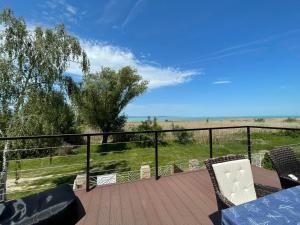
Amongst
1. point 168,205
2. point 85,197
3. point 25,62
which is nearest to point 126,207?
point 168,205

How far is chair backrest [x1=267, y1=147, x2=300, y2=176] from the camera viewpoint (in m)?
2.67

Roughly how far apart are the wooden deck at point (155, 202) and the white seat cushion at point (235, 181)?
0.50m

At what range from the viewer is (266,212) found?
1.21 metres

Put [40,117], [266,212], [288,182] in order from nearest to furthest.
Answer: [266,212], [288,182], [40,117]

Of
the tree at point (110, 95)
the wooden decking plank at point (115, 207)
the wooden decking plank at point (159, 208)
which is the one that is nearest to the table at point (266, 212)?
the wooden decking plank at point (159, 208)

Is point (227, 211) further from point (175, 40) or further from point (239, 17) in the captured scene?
point (175, 40)

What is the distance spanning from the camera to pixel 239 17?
930 cm

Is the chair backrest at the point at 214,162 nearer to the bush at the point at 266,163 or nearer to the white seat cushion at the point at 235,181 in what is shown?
the white seat cushion at the point at 235,181

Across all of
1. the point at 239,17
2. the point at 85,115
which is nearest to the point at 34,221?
the point at 239,17

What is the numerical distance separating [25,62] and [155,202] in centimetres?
709

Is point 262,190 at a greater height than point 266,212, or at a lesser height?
lesser

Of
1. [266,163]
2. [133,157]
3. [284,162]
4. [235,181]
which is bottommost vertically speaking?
[133,157]

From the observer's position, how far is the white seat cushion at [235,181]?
2256 mm

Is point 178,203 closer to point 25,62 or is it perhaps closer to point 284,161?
point 284,161
